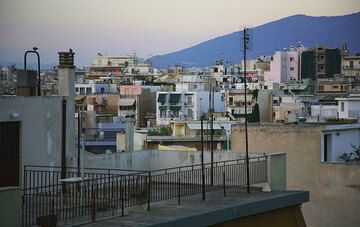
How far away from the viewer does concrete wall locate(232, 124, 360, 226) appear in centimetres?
2633

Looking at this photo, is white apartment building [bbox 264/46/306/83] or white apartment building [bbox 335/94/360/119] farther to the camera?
white apartment building [bbox 264/46/306/83]

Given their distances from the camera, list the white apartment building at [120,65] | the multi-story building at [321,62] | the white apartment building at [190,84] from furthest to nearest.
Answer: the white apartment building at [120,65], the multi-story building at [321,62], the white apartment building at [190,84]

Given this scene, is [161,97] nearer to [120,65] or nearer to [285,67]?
[285,67]

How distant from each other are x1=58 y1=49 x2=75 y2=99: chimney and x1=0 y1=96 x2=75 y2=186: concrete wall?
1.29 feet

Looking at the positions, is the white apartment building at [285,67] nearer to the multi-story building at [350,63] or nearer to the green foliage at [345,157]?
the multi-story building at [350,63]

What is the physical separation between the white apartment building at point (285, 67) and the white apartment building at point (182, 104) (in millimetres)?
30638

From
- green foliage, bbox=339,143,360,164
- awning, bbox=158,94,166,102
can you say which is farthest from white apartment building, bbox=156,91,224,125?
green foliage, bbox=339,143,360,164

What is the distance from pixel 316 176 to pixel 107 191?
13818mm

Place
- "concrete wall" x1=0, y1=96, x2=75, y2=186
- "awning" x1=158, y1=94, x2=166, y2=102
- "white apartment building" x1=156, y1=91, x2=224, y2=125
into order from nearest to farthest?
"concrete wall" x1=0, y1=96, x2=75, y2=186, "white apartment building" x1=156, y1=91, x2=224, y2=125, "awning" x1=158, y1=94, x2=166, y2=102

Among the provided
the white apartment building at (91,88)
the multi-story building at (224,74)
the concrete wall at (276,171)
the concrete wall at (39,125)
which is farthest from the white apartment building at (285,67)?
the concrete wall at (39,125)

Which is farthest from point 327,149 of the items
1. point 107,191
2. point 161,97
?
point 161,97

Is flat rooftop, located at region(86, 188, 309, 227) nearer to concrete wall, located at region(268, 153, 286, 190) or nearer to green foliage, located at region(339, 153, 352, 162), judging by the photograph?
concrete wall, located at region(268, 153, 286, 190)

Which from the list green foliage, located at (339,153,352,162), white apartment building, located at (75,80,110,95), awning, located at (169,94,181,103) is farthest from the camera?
white apartment building, located at (75,80,110,95)

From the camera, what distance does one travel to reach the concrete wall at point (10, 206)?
10273 mm
